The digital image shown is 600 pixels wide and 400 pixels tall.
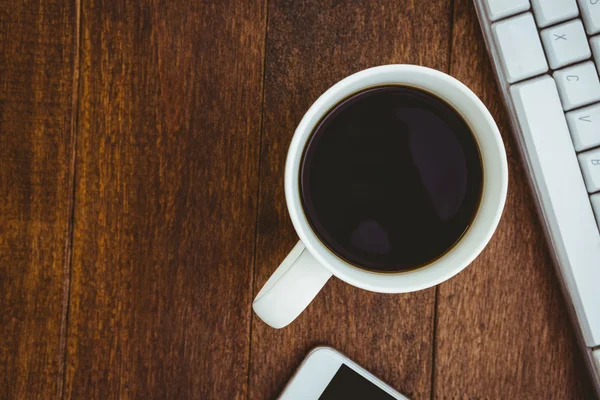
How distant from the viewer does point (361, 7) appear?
416mm

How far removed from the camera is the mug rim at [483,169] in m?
0.32

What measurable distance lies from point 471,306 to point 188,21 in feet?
1.04

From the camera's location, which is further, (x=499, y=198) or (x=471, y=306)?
(x=471, y=306)

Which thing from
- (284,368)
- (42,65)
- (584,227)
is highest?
(42,65)

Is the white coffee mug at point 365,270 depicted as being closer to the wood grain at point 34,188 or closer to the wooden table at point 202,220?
the wooden table at point 202,220

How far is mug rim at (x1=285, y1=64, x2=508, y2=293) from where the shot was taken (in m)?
0.32

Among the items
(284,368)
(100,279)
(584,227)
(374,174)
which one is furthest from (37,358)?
(584,227)

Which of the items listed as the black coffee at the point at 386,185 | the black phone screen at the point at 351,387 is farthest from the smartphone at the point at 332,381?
the black coffee at the point at 386,185

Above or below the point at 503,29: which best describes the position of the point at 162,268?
below

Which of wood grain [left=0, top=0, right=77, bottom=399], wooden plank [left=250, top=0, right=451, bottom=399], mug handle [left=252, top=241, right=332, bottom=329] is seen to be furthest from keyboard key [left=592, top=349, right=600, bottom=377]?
wood grain [left=0, top=0, right=77, bottom=399]

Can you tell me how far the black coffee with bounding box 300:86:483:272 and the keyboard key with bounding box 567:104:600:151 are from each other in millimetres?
86

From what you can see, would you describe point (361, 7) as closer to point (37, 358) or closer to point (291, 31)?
point (291, 31)

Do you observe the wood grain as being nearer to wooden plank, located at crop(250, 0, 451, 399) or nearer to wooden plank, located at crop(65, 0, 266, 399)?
wooden plank, located at crop(65, 0, 266, 399)

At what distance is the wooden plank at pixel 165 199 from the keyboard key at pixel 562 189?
0.20m
